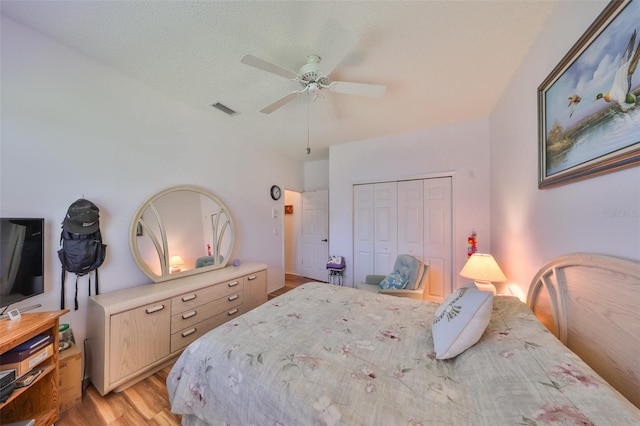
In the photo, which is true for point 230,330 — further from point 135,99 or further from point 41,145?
point 135,99

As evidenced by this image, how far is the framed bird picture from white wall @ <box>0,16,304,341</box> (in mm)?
3131

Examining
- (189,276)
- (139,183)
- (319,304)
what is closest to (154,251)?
(189,276)

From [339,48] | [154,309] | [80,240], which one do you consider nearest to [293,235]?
[154,309]

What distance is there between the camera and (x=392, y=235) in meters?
3.42

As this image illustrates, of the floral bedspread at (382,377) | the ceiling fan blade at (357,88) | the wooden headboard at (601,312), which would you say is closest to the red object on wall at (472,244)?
the floral bedspread at (382,377)

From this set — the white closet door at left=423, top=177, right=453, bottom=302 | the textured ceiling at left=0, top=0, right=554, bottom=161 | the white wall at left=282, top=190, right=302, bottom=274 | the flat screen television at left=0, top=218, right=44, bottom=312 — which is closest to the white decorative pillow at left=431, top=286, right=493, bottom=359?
the textured ceiling at left=0, top=0, right=554, bottom=161

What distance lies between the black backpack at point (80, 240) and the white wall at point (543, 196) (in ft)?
10.3

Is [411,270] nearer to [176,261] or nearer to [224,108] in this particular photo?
[176,261]

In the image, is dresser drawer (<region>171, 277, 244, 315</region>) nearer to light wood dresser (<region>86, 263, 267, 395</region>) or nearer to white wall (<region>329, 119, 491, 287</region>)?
light wood dresser (<region>86, 263, 267, 395</region>)

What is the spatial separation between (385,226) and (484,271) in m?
1.62

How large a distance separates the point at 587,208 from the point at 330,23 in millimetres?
1796

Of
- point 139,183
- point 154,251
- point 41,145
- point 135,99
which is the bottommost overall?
point 154,251

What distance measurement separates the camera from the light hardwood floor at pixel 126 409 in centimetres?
142

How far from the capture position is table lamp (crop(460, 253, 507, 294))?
1.92 meters
